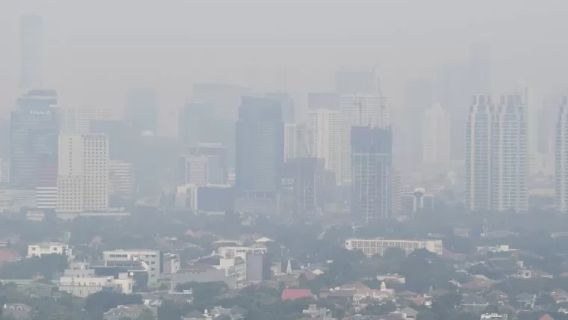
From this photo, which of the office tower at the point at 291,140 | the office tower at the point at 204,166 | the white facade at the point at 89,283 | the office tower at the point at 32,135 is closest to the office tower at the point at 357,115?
the office tower at the point at 291,140

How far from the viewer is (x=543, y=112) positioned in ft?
229

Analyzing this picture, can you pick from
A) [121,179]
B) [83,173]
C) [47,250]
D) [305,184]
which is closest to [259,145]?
[305,184]

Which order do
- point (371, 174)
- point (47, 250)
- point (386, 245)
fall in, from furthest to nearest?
point (371, 174) < point (386, 245) < point (47, 250)

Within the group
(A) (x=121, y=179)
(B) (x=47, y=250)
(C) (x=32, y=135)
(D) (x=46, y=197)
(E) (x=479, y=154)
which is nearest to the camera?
(B) (x=47, y=250)

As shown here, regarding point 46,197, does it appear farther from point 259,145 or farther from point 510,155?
point 510,155

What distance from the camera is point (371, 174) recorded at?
193 ft

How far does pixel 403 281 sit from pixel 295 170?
2369cm

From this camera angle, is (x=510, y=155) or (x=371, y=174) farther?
(x=510, y=155)

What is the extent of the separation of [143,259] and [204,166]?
1094 inches

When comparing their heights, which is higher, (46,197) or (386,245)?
(46,197)

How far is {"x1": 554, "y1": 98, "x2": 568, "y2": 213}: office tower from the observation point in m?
61.1

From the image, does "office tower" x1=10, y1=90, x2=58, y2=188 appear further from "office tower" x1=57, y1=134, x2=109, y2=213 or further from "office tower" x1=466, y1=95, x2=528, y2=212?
"office tower" x1=466, y1=95, x2=528, y2=212

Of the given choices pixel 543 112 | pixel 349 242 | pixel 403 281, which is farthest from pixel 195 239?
pixel 543 112

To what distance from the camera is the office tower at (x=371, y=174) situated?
191 ft
